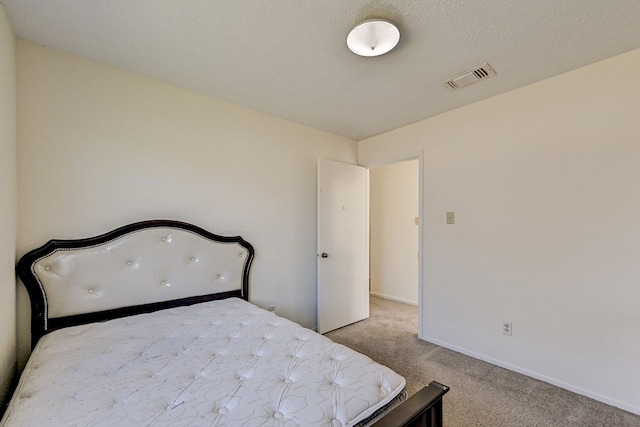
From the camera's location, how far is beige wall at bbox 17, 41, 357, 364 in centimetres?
171

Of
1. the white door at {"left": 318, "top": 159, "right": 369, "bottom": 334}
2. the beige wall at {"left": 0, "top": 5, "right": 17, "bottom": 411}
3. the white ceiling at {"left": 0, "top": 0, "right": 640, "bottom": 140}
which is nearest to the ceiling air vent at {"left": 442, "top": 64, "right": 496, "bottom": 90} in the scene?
the white ceiling at {"left": 0, "top": 0, "right": 640, "bottom": 140}

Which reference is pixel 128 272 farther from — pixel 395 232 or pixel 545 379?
pixel 395 232

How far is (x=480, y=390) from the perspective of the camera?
2043 mm

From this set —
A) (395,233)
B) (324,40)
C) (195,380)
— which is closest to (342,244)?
(395,233)

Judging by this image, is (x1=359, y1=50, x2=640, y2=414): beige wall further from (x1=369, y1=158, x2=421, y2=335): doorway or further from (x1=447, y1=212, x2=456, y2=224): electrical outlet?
(x1=369, y1=158, x2=421, y2=335): doorway

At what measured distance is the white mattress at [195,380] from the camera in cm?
88

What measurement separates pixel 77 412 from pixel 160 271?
1232 millimetres

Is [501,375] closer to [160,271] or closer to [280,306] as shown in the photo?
[280,306]

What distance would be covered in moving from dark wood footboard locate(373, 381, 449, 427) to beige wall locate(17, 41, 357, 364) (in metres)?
1.93

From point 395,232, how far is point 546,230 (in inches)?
97.8

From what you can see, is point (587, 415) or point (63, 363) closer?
point (63, 363)

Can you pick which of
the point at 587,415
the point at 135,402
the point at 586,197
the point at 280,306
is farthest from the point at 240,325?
the point at 586,197

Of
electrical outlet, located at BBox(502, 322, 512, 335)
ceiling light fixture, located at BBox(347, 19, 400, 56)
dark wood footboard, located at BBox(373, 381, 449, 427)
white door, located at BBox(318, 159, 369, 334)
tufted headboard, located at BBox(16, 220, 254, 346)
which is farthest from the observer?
white door, located at BBox(318, 159, 369, 334)

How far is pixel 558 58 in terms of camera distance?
185 cm
